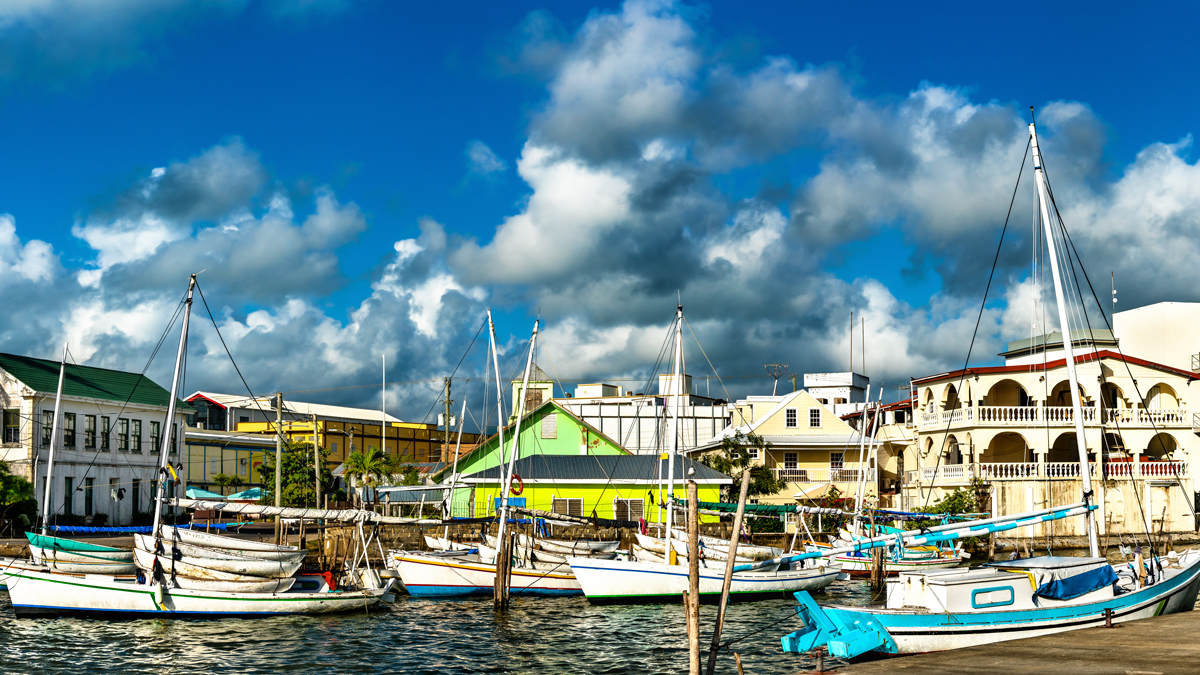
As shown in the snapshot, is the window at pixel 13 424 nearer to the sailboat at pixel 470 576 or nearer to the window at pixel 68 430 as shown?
the window at pixel 68 430

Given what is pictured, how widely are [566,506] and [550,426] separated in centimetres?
982

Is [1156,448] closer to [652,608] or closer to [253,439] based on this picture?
[652,608]

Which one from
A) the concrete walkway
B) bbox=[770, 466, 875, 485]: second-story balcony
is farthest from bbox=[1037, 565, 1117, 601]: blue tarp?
bbox=[770, 466, 875, 485]: second-story balcony

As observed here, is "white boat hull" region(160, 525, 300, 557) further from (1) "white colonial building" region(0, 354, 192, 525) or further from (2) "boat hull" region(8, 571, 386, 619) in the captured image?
(1) "white colonial building" region(0, 354, 192, 525)

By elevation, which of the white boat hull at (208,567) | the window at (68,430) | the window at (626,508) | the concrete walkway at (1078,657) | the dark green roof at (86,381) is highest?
the dark green roof at (86,381)

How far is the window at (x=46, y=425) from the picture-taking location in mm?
59094

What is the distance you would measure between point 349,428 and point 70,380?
4799cm

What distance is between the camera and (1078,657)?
65.4 ft

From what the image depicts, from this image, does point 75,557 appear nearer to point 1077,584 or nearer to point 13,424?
point 13,424

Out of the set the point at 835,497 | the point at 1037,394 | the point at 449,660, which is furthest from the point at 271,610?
the point at 1037,394

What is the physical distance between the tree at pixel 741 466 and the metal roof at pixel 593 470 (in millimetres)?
1775

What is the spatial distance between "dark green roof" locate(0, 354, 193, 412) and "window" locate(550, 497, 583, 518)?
23.9 meters

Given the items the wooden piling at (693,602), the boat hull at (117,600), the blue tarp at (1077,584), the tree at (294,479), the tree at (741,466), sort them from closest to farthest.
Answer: the wooden piling at (693,602), the blue tarp at (1077,584), the boat hull at (117,600), the tree at (741,466), the tree at (294,479)

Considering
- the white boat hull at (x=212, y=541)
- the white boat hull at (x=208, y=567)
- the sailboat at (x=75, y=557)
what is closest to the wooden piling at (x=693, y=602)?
the white boat hull at (x=208, y=567)
